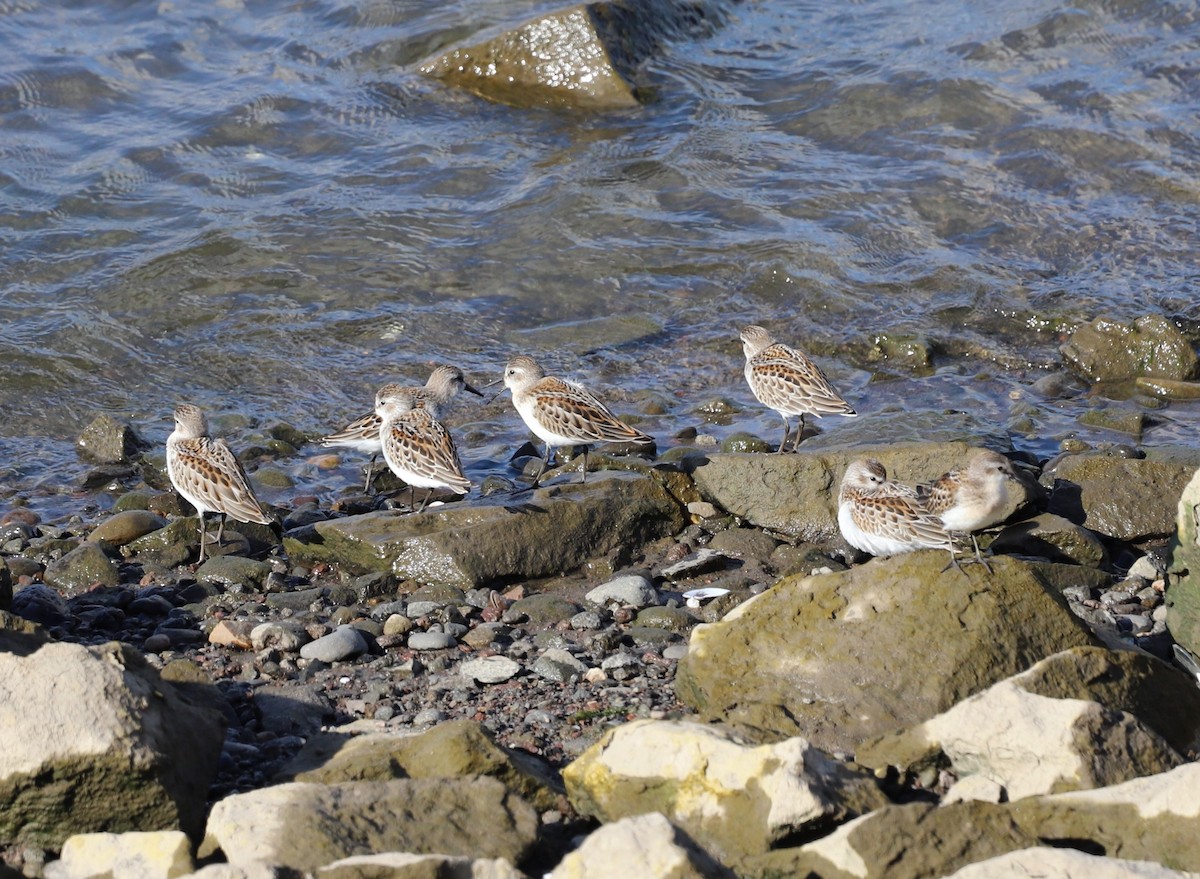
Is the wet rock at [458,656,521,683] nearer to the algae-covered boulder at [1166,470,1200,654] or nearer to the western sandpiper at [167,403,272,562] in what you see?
the western sandpiper at [167,403,272,562]

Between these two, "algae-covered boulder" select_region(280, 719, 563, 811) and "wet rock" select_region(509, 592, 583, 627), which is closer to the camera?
"algae-covered boulder" select_region(280, 719, 563, 811)

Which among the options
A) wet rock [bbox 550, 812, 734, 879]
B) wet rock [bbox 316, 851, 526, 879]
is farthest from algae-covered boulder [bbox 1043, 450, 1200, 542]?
wet rock [bbox 316, 851, 526, 879]

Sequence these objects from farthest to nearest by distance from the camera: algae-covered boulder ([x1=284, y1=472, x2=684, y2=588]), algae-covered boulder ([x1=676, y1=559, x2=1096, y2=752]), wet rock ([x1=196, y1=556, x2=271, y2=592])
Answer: wet rock ([x1=196, y1=556, x2=271, y2=592]) → algae-covered boulder ([x1=284, y1=472, x2=684, y2=588]) → algae-covered boulder ([x1=676, y1=559, x2=1096, y2=752])

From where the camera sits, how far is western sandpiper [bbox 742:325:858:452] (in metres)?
10.2

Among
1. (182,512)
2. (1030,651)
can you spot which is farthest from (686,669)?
(182,512)

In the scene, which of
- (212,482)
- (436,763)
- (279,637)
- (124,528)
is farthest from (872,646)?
(124,528)

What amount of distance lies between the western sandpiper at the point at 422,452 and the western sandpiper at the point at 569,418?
70cm

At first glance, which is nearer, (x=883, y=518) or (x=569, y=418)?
(x=883, y=518)

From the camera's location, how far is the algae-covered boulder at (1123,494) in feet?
29.1

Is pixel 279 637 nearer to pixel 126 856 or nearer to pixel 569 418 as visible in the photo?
pixel 126 856

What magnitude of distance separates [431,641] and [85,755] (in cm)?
251

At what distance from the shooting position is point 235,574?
866 cm

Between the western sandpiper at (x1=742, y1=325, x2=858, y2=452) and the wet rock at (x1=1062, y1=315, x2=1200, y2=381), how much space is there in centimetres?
293

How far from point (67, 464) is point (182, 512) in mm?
1786
